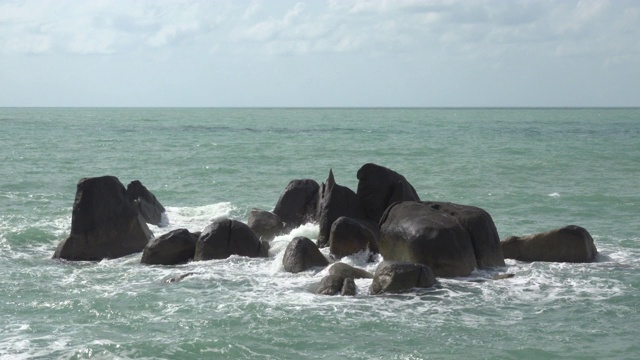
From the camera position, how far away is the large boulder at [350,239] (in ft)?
63.1

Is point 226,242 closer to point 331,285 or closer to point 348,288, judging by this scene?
point 331,285

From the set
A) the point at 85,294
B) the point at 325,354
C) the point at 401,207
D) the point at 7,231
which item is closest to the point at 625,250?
the point at 401,207

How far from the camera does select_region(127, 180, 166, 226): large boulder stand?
2403cm

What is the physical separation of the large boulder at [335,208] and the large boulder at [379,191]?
28 centimetres

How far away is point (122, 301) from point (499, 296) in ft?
22.7

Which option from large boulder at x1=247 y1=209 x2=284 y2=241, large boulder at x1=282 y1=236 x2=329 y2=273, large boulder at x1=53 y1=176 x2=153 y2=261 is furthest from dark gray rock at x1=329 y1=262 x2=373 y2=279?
large boulder at x1=53 y1=176 x2=153 y2=261

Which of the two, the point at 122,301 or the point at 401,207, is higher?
the point at 401,207

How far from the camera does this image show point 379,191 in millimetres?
21484

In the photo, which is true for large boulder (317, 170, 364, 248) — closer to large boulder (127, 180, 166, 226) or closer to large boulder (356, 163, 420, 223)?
large boulder (356, 163, 420, 223)

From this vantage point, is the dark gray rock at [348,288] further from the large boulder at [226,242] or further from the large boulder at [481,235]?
the large boulder at [226,242]

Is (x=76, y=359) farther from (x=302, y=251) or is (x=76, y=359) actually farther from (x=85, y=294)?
(x=302, y=251)

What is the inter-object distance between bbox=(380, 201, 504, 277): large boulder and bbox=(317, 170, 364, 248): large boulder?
6.12ft

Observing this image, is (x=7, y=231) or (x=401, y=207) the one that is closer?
(x=401, y=207)

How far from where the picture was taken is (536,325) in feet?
47.2
